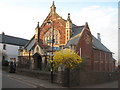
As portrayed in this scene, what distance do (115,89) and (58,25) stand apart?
56.7 ft

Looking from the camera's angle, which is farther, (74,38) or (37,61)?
(37,61)

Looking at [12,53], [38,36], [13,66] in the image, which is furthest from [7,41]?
[13,66]

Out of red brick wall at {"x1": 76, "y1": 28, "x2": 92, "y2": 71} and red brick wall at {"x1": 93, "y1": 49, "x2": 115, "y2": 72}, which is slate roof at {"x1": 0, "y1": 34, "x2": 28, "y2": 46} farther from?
red brick wall at {"x1": 93, "y1": 49, "x2": 115, "y2": 72}

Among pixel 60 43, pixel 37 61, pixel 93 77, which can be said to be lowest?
pixel 93 77

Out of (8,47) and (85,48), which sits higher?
(8,47)

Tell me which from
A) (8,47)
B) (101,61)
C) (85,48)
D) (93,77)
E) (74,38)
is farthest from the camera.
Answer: (8,47)

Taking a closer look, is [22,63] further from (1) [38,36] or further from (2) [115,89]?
(2) [115,89]

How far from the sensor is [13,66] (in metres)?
27.2

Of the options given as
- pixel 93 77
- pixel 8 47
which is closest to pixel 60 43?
pixel 93 77

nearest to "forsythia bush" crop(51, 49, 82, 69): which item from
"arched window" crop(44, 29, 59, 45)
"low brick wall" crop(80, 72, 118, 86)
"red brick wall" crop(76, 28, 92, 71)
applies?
"low brick wall" crop(80, 72, 118, 86)

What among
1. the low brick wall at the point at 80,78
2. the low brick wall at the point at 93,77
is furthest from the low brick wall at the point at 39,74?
the low brick wall at the point at 93,77

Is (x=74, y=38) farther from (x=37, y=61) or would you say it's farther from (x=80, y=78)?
(x=80, y=78)

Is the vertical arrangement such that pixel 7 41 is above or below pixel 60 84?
above

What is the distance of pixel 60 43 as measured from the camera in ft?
94.5
